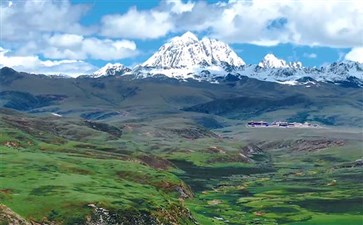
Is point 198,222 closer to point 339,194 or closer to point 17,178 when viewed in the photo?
point 17,178

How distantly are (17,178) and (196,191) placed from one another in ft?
233

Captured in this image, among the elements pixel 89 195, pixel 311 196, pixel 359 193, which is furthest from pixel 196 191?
pixel 89 195

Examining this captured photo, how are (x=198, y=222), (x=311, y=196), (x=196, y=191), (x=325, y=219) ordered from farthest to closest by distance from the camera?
1. (x=196, y=191)
2. (x=311, y=196)
3. (x=325, y=219)
4. (x=198, y=222)

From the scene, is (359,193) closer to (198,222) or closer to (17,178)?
(198,222)

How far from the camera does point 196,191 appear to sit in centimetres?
18788

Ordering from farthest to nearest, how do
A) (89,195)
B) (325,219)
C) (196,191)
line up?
(196,191), (325,219), (89,195)

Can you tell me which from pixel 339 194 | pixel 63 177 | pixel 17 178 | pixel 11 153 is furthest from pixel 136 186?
pixel 339 194

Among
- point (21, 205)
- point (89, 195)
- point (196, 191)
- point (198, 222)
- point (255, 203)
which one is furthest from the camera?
point (196, 191)

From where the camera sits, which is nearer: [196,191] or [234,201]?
[234,201]

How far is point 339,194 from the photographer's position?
176500 millimetres

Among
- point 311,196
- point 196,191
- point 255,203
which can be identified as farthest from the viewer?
point 196,191

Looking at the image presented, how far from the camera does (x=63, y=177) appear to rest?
13550 centimetres

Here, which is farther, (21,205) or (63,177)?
(63,177)

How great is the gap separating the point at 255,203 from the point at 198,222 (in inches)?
1611
